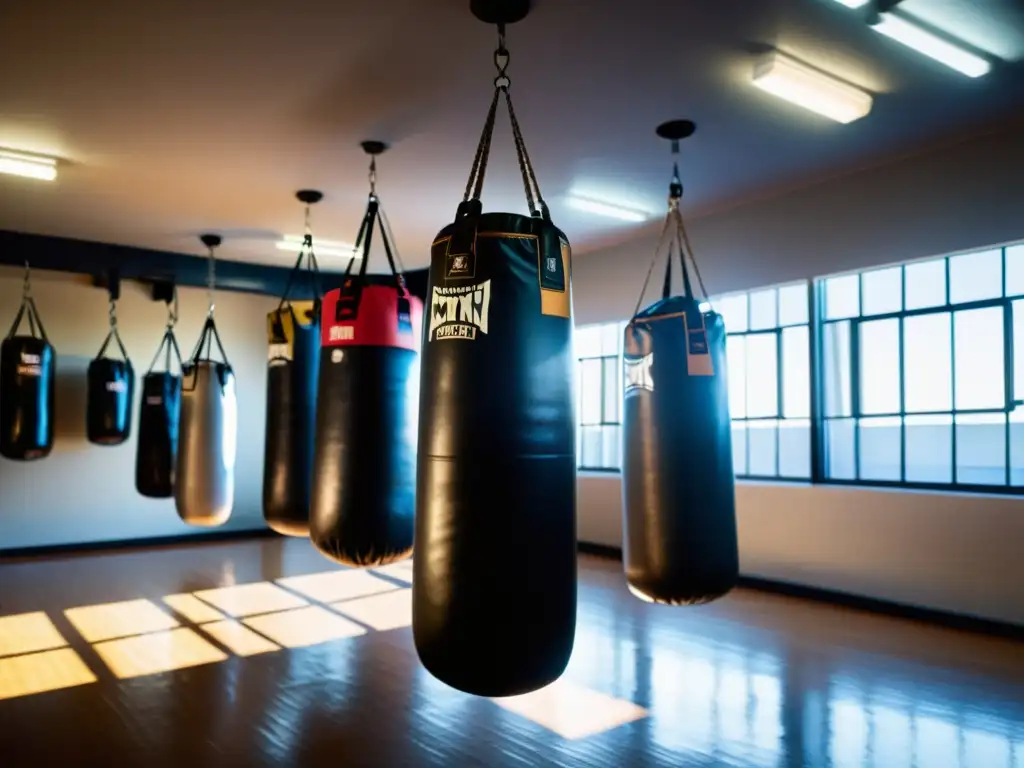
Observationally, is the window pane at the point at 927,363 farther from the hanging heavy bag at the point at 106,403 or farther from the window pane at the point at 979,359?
the hanging heavy bag at the point at 106,403

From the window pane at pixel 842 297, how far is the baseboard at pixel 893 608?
71.2 inches

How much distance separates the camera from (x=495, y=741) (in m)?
2.50

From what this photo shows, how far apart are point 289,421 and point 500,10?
1854 mm

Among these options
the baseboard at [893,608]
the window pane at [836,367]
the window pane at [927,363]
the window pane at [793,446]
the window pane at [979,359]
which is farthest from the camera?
the window pane at [793,446]

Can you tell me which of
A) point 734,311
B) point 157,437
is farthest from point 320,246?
point 734,311

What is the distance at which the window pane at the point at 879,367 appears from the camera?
14.9 ft

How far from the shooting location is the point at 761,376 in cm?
531

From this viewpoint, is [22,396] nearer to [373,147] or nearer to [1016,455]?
[373,147]

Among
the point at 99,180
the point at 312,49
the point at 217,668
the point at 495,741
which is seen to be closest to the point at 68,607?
the point at 217,668

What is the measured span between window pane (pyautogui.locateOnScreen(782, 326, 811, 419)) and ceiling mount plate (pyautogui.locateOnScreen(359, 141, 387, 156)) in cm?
304

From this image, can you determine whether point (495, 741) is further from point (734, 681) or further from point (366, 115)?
point (366, 115)

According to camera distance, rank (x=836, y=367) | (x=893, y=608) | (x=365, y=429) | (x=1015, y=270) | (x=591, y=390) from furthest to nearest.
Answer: (x=591, y=390), (x=836, y=367), (x=893, y=608), (x=1015, y=270), (x=365, y=429)

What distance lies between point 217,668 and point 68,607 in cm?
185

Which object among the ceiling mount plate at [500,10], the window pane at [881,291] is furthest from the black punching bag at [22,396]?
the window pane at [881,291]
